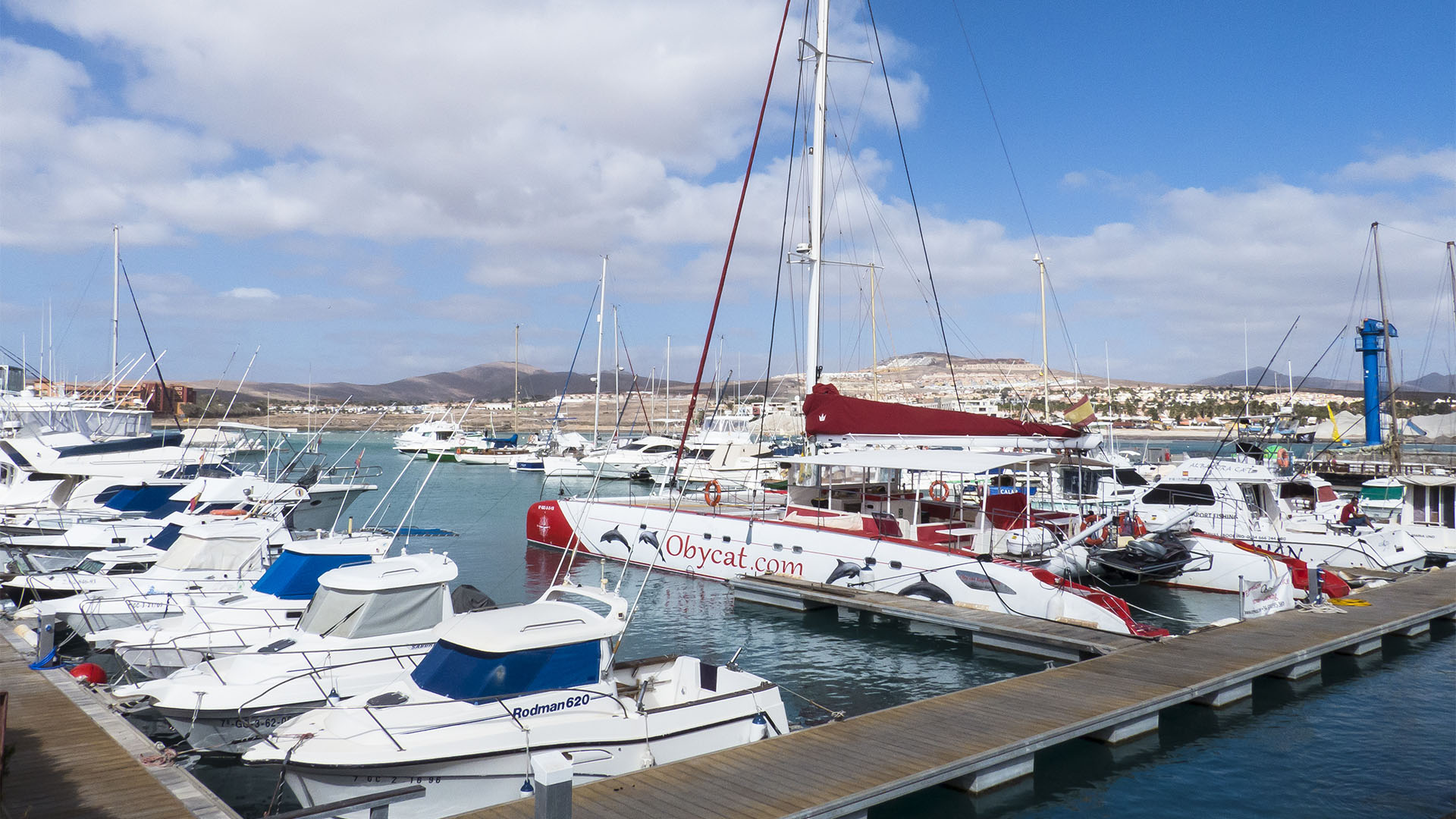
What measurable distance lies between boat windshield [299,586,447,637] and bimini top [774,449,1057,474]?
393 inches

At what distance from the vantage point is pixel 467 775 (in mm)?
8898

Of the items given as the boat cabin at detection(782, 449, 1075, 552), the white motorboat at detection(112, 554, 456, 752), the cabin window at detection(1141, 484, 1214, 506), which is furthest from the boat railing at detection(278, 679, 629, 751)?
the cabin window at detection(1141, 484, 1214, 506)

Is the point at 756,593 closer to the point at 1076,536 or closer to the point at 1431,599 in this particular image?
the point at 1076,536

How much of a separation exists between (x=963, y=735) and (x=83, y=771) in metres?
8.80

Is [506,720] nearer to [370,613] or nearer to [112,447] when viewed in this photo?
Result: [370,613]

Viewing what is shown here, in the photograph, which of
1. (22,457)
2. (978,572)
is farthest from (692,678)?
(22,457)

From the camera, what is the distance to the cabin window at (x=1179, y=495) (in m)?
26.5

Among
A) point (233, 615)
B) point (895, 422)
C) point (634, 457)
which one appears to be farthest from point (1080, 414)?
point (634, 457)

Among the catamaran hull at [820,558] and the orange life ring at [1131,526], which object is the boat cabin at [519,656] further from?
the orange life ring at [1131,526]

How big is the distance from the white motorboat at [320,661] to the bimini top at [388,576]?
0.01m

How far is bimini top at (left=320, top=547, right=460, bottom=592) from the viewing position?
12711 millimetres

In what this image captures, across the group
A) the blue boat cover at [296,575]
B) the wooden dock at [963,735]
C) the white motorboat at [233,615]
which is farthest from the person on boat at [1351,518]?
the blue boat cover at [296,575]

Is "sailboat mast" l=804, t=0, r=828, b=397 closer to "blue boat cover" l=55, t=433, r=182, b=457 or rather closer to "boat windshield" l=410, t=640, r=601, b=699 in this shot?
"boat windshield" l=410, t=640, r=601, b=699

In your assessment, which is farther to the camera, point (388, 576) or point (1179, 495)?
point (1179, 495)
